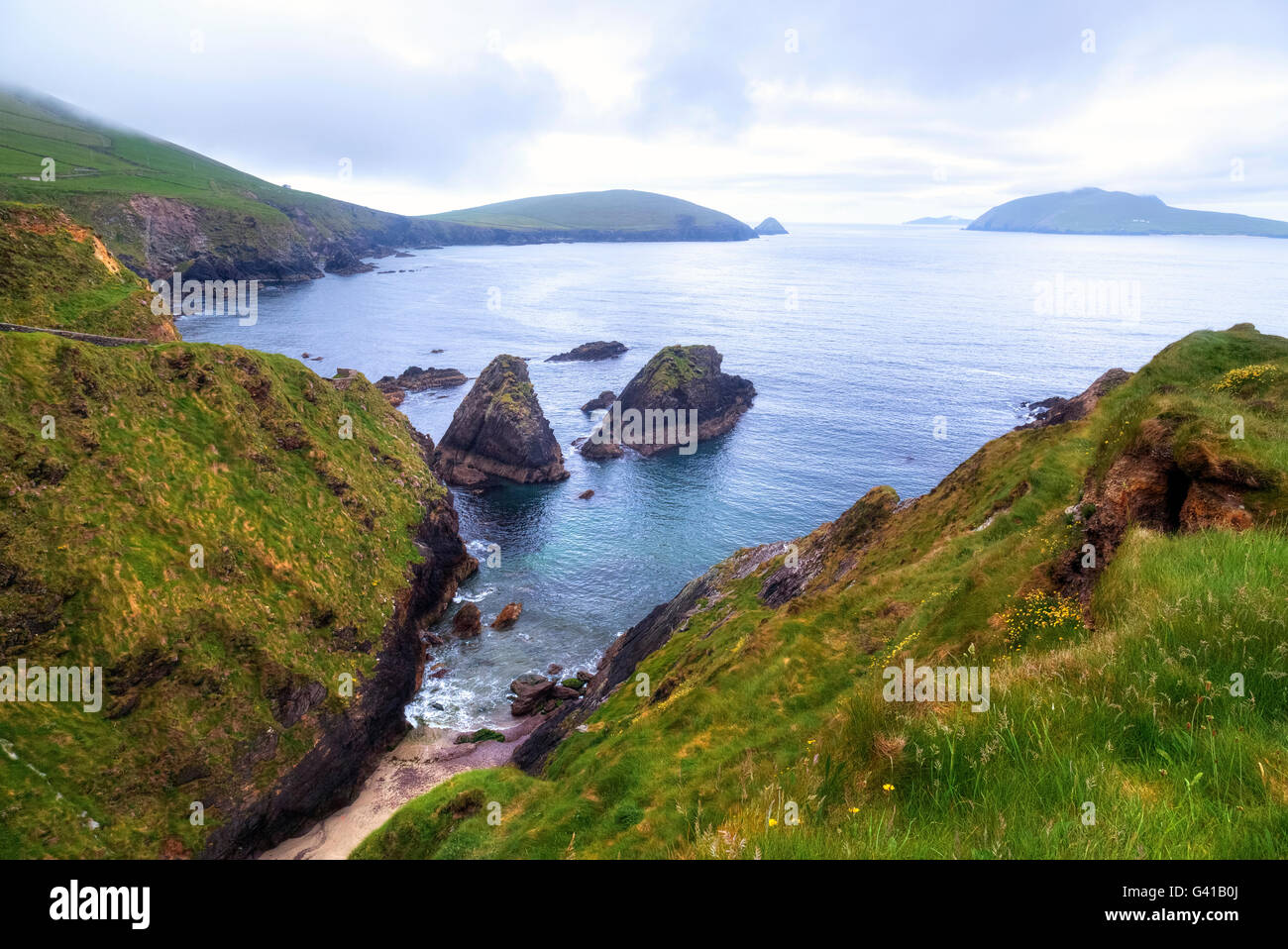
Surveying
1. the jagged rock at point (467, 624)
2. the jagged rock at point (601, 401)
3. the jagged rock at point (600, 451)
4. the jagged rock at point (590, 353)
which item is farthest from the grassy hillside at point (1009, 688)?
the jagged rock at point (590, 353)

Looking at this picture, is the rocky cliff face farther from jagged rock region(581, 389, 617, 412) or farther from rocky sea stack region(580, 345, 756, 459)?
jagged rock region(581, 389, 617, 412)

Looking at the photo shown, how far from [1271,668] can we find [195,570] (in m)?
45.6

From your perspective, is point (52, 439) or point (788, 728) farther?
point (52, 439)

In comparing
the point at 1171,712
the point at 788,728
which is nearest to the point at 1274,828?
the point at 1171,712

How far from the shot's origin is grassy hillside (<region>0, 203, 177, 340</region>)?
54.2 metres

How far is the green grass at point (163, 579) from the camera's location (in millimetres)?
29781

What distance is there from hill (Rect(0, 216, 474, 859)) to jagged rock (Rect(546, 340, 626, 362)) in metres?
90.9

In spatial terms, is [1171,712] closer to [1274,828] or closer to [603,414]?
[1274,828]

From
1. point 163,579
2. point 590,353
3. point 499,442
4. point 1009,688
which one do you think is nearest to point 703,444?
point 499,442

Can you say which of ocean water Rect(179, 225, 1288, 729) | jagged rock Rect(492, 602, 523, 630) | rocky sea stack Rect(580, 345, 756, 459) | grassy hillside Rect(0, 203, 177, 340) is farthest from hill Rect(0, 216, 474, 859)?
rocky sea stack Rect(580, 345, 756, 459)

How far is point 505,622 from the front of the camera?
57312 millimetres

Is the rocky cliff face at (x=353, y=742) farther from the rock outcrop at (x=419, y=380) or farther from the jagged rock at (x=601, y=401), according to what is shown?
the rock outcrop at (x=419, y=380)

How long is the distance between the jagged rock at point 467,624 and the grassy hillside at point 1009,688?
75.7 ft

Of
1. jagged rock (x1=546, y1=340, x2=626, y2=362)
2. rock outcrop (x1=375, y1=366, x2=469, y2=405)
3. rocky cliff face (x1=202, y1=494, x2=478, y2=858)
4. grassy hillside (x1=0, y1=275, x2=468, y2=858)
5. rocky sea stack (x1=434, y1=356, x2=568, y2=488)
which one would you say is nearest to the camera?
grassy hillside (x1=0, y1=275, x2=468, y2=858)
